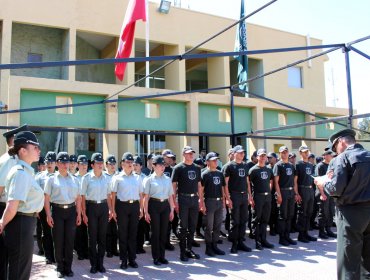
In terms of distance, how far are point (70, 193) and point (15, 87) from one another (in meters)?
7.84

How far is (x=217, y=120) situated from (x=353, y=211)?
39.5 ft

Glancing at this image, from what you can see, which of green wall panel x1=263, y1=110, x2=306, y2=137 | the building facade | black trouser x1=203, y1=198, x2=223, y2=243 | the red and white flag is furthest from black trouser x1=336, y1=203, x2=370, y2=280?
green wall panel x1=263, y1=110, x2=306, y2=137

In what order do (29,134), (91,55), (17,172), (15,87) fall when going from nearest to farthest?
1. (17,172)
2. (29,134)
3. (15,87)
4. (91,55)

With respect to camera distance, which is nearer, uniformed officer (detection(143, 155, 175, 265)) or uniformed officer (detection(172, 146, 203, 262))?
uniformed officer (detection(143, 155, 175, 265))

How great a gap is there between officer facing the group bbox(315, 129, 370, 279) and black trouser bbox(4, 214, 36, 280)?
317cm

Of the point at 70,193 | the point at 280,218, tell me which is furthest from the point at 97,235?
the point at 280,218

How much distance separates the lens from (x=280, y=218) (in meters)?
7.96

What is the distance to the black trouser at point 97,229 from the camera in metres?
6.00

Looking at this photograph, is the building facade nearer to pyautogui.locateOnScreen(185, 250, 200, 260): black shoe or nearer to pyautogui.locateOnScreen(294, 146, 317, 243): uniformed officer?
pyautogui.locateOnScreen(294, 146, 317, 243): uniformed officer

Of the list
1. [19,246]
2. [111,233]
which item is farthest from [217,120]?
[19,246]

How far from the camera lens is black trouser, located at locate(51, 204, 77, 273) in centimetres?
564

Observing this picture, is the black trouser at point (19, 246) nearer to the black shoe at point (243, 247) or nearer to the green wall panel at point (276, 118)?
the black shoe at point (243, 247)

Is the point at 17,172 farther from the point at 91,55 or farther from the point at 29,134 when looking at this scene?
the point at 91,55

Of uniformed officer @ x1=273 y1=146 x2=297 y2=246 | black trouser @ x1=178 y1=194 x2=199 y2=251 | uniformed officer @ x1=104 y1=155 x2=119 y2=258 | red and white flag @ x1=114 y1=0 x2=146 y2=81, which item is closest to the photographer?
black trouser @ x1=178 y1=194 x2=199 y2=251
